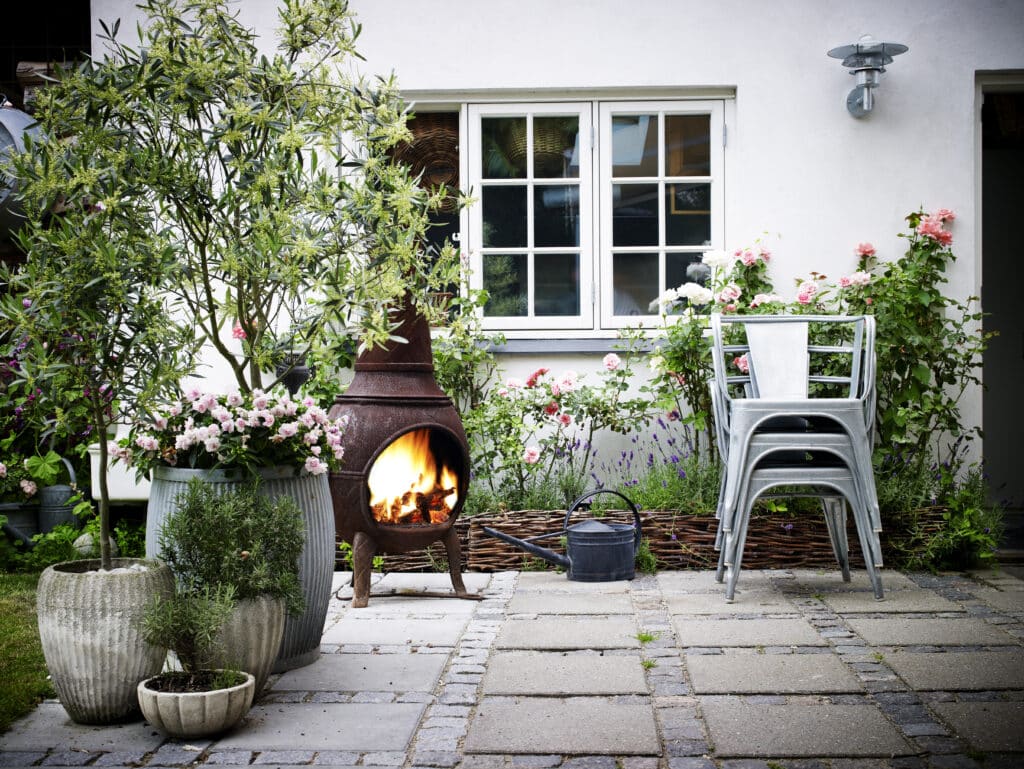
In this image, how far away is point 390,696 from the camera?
3.01m

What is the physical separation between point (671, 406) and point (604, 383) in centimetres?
42

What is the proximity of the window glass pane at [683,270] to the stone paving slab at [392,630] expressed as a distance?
2.55m

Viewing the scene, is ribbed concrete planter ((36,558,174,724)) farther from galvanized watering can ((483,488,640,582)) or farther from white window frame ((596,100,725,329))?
white window frame ((596,100,725,329))

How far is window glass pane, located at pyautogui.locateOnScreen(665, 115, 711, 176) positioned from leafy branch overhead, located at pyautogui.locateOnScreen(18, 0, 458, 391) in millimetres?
2753

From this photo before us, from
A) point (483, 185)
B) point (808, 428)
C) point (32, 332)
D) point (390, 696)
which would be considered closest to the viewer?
point (32, 332)

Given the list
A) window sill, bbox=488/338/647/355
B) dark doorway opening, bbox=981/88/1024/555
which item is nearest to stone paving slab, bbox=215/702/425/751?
window sill, bbox=488/338/647/355

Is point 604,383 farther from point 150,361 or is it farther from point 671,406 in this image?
point 150,361

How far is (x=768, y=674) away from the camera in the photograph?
3.16 m

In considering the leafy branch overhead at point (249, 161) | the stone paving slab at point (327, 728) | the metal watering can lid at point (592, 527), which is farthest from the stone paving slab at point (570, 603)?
the leafy branch overhead at point (249, 161)

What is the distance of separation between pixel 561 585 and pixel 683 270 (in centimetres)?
207

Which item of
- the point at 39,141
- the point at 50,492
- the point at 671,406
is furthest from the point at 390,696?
the point at 50,492

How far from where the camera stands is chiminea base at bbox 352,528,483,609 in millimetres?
4227

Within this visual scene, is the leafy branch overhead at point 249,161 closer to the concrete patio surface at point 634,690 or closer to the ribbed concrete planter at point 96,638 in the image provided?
the ribbed concrete planter at point 96,638

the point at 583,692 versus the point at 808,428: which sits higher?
the point at 808,428
